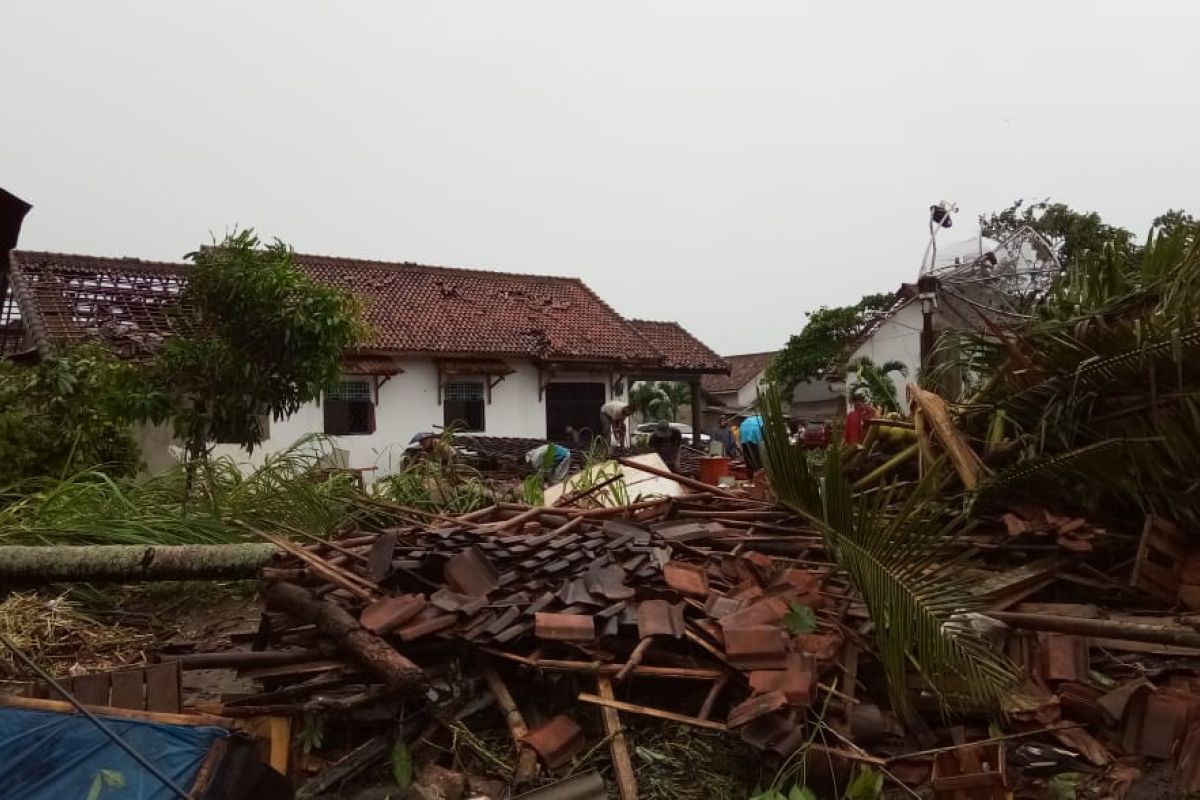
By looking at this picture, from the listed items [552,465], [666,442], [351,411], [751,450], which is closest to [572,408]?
[351,411]

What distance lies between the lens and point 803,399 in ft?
101

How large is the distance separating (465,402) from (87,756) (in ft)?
50.5

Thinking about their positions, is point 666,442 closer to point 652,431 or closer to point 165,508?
point 652,431

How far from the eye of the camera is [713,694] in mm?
3244

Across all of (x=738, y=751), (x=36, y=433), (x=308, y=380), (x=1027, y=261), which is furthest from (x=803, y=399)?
(x=738, y=751)

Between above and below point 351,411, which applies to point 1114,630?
below

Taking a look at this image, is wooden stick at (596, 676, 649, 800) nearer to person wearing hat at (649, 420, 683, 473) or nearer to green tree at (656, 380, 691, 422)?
person wearing hat at (649, 420, 683, 473)

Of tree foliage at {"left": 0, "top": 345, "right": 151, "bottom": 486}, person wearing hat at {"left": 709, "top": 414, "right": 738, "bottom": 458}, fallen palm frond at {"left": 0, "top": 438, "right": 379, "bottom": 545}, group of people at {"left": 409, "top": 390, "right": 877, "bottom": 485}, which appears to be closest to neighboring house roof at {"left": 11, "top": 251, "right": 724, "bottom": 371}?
person wearing hat at {"left": 709, "top": 414, "right": 738, "bottom": 458}

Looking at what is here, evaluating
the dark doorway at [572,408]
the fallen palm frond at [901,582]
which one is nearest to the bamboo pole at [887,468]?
the fallen palm frond at [901,582]

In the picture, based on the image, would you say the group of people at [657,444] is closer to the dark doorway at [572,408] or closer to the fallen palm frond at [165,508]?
the fallen palm frond at [165,508]

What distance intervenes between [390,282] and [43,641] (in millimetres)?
15596

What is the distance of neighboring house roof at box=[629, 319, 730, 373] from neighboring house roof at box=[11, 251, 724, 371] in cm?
14

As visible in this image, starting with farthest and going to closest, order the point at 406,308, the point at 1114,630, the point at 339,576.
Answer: the point at 406,308 < the point at 339,576 < the point at 1114,630

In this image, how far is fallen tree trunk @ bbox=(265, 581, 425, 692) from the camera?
123 inches
